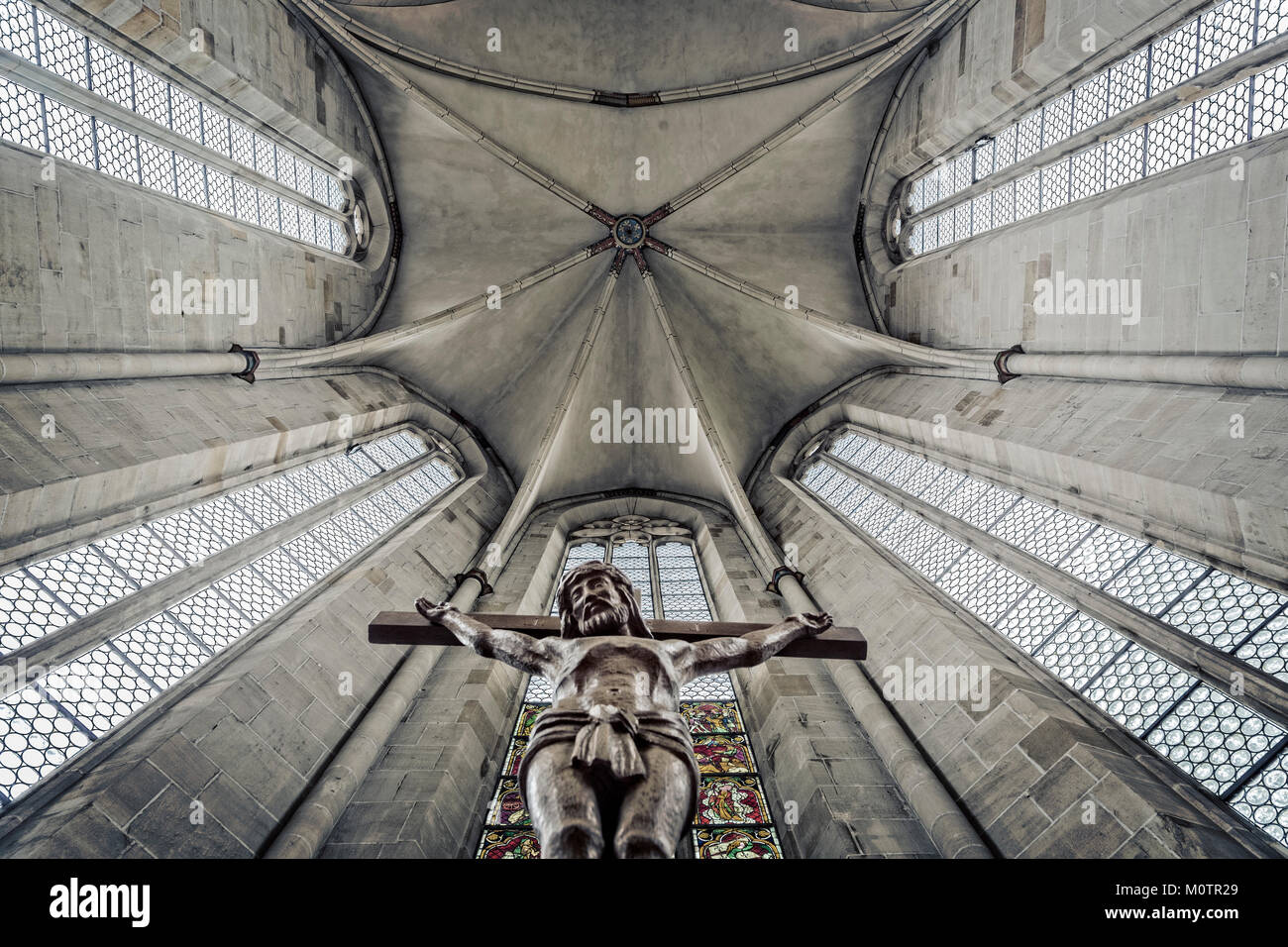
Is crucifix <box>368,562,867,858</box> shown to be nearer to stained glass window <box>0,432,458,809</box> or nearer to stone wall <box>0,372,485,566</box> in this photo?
stained glass window <box>0,432,458,809</box>

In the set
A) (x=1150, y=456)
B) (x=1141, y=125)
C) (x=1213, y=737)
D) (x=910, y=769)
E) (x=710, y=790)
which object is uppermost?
(x=1141, y=125)

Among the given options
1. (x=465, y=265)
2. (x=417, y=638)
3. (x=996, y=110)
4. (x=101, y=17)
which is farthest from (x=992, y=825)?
(x=465, y=265)

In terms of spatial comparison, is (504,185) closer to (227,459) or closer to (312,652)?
(227,459)

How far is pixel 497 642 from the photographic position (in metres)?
4.47

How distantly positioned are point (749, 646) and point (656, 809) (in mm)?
1777

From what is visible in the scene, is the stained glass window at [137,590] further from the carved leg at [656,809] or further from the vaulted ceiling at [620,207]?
the vaulted ceiling at [620,207]

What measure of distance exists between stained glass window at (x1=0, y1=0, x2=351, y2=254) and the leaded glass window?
9925mm

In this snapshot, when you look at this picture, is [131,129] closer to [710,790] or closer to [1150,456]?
[710,790]

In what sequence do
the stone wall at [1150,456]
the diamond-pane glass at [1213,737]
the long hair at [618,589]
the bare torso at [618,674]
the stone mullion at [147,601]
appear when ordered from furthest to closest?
the stone wall at [1150,456], the stone mullion at [147,601], the diamond-pane glass at [1213,737], the long hair at [618,589], the bare torso at [618,674]

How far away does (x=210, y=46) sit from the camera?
27.2 ft

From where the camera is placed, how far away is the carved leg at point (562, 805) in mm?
2727

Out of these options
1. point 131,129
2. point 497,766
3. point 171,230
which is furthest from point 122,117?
point 497,766

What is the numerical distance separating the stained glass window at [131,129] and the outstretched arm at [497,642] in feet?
19.8

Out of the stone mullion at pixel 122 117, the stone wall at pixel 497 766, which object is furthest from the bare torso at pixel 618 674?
the stone mullion at pixel 122 117
